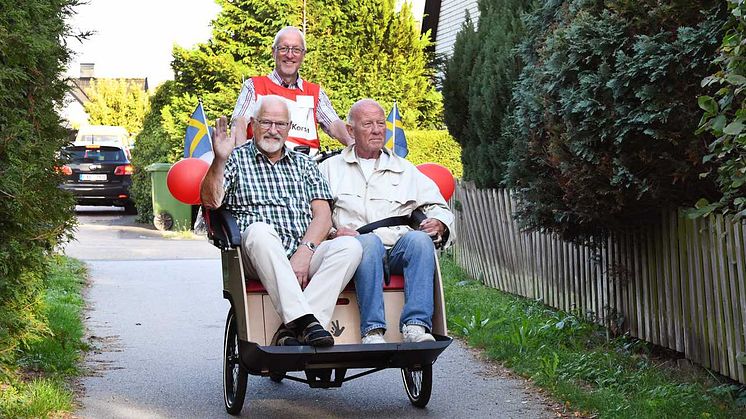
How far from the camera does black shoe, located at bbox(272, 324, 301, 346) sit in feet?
18.5

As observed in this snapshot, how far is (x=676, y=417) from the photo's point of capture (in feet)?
18.9

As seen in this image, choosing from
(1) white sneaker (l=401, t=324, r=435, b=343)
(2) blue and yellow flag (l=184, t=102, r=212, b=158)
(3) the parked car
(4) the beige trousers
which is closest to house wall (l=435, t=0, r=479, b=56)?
(3) the parked car

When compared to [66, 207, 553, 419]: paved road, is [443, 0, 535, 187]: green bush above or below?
above

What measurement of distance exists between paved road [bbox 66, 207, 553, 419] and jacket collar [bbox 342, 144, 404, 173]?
1.42 m

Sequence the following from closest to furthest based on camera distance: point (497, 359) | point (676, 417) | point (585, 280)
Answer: point (676, 417)
point (497, 359)
point (585, 280)

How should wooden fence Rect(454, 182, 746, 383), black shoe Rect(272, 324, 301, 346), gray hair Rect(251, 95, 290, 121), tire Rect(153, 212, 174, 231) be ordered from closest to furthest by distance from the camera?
black shoe Rect(272, 324, 301, 346) → wooden fence Rect(454, 182, 746, 383) → gray hair Rect(251, 95, 290, 121) → tire Rect(153, 212, 174, 231)

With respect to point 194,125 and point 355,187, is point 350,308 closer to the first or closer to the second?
point 355,187

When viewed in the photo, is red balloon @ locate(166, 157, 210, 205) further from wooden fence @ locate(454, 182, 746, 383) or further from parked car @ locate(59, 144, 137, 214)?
parked car @ locate(59, 144, 137, 214)

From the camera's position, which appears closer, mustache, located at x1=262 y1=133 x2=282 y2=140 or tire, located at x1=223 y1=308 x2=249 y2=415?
tire, located at x1=223 y1=308 x2=249 y2=415

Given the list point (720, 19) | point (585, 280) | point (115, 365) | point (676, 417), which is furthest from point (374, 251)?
point (585, 280)

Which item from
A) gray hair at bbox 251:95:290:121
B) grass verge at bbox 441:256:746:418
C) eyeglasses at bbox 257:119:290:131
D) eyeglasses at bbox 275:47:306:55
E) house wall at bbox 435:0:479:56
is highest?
house wall at bbox 435:0:479:56

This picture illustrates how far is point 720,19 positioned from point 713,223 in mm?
1189

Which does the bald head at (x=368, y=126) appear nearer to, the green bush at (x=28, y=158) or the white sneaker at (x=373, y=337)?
the white sneaker at (x=373, y=337)

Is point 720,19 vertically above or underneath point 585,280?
above
